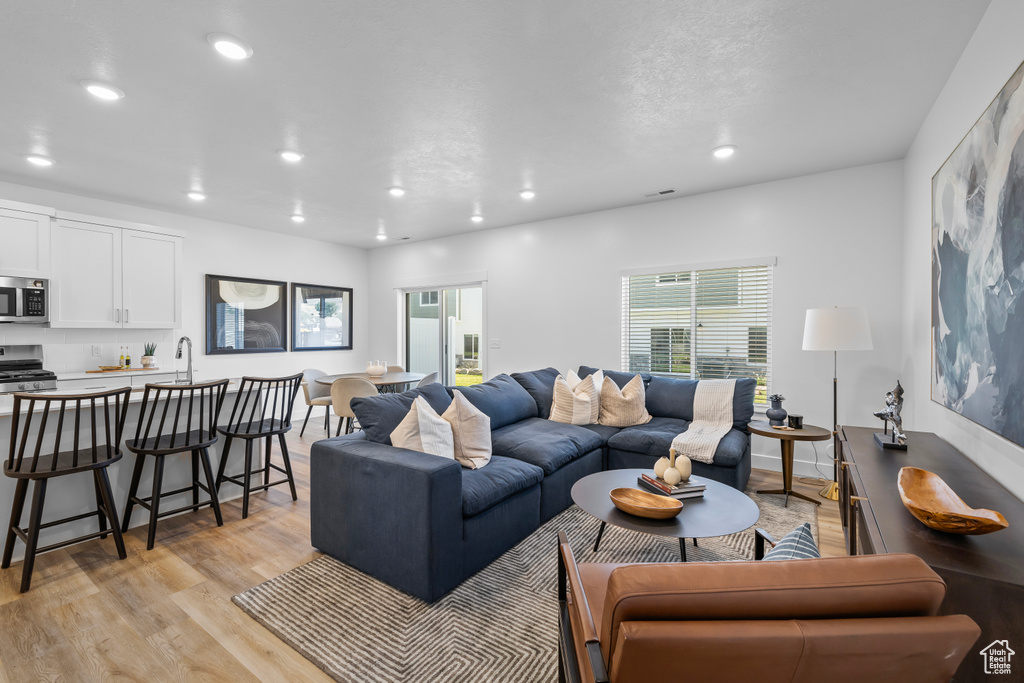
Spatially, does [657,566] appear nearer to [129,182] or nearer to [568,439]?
[568,439]

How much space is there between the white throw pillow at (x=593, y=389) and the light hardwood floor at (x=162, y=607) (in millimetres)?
1750

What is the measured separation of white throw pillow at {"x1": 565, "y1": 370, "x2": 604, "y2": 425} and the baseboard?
155 centimetres

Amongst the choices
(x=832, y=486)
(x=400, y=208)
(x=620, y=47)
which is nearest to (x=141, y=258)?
(x=400, y=208)

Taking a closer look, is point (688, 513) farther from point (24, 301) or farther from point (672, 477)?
point (24, 301)

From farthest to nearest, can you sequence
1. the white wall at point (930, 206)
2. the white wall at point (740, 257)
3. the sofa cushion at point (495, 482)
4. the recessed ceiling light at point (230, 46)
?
the white wall at point (740, 257), the sofa cushion at point (495, 482), the recessed ceiling light at point (230, 46), the white wall at point (930, 206)

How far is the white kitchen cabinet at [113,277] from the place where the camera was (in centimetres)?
411

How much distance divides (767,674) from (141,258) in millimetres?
5850

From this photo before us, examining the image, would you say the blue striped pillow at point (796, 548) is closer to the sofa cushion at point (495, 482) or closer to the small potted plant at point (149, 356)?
the sofa cushion at point (495, 482)

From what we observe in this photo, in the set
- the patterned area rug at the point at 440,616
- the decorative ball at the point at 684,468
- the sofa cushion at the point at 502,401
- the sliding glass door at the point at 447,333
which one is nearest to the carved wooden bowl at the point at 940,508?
the decorative ball at the point at 684,468

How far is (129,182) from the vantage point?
4.09 meters

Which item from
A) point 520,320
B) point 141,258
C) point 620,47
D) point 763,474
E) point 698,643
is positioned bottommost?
point 763,474

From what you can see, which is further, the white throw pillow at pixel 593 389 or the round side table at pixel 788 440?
the white throw pillow at pixel 593 389

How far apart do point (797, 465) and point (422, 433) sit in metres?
3.42

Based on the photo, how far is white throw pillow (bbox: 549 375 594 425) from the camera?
13.1 feet
